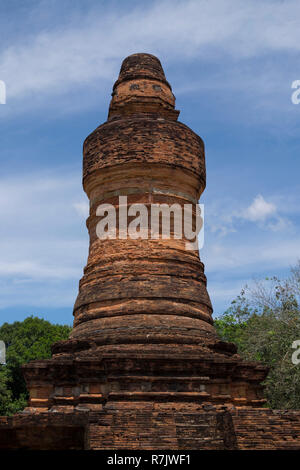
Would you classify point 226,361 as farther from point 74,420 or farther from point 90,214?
point 90,214

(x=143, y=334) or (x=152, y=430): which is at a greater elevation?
(x=143, y=334)

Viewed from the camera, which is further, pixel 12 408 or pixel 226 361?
pixel 12 408

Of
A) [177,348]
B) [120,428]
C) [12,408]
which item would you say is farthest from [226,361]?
[12,408]

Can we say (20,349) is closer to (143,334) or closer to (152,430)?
(143,334)

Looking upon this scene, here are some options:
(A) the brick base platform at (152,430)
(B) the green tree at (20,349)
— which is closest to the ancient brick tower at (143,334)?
(A) the brick base platform at (152,430)

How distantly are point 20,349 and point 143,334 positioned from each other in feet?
68.8

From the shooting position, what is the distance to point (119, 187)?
36.9 ft

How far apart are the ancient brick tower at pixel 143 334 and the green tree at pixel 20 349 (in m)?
12.8

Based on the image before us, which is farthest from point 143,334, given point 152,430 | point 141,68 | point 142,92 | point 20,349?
point 20,349

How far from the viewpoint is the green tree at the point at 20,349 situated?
81.5 ft

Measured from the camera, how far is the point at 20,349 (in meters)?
28.6

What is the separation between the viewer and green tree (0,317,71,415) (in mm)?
24828

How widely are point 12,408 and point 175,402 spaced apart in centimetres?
1810
